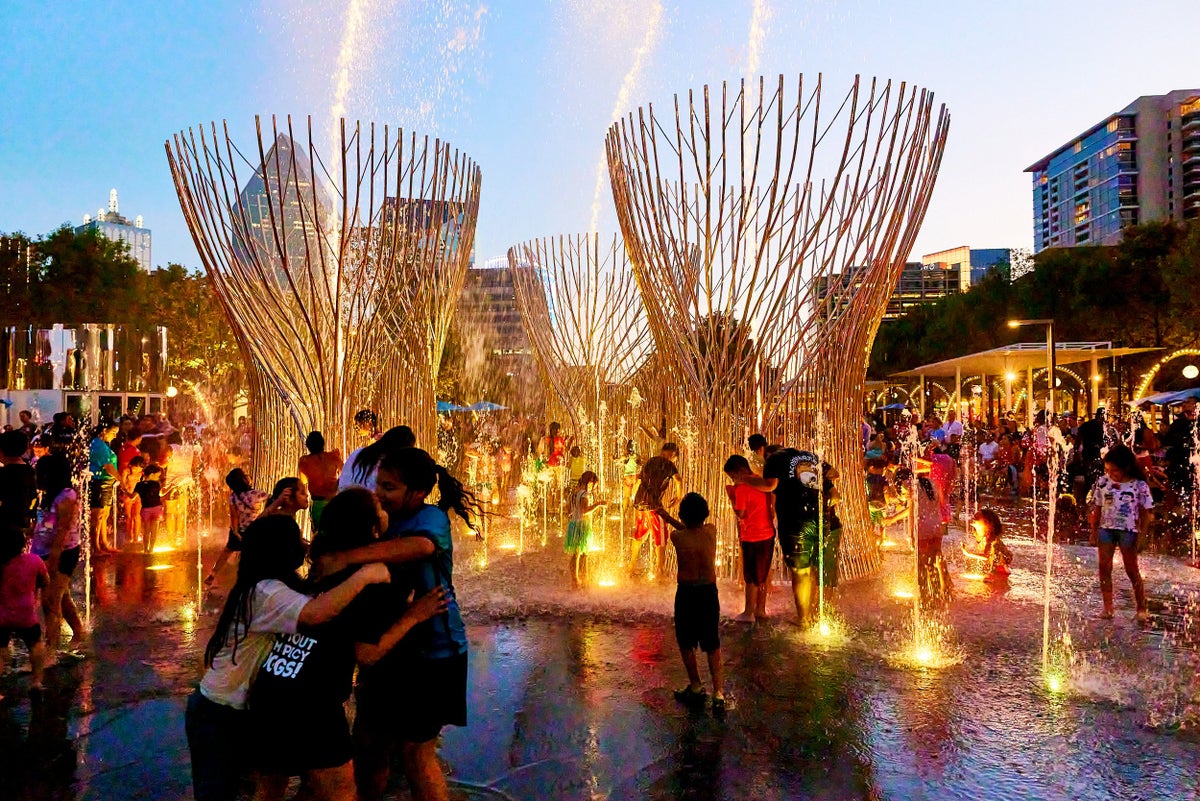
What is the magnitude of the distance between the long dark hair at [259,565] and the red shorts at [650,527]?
5.50 metres

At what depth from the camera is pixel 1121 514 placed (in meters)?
6.50

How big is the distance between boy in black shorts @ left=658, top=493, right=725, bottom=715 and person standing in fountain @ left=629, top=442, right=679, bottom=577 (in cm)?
224

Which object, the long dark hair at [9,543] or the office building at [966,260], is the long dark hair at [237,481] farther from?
the office building at [966,260]

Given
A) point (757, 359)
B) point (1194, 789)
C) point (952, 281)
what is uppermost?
point (952, 281)

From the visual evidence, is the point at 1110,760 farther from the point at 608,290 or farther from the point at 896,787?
the point at 608,290

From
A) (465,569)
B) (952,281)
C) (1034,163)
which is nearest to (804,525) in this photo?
(465,569)

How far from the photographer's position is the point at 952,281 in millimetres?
173000

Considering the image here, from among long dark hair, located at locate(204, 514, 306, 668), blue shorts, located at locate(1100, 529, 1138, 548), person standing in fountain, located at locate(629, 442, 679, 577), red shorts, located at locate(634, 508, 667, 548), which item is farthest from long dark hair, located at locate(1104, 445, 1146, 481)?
long dark hair, located at locate(204, 514, 306, 668)

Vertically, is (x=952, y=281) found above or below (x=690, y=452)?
above

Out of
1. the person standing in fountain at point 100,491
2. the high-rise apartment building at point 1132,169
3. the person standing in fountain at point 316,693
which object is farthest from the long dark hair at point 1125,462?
the high-rise apartment building at point 1132,169

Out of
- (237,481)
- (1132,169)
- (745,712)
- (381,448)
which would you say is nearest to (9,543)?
(237,481)

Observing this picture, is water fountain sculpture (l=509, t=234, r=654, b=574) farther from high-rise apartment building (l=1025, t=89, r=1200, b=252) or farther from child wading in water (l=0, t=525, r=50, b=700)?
high-rise apartment building (l=1025, t=89, r=1200, b=252)

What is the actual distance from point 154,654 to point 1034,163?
6682 inches

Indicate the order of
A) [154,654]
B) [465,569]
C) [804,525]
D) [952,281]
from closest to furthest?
[154,654] < [804,525] < [465,569] < [952,281]
